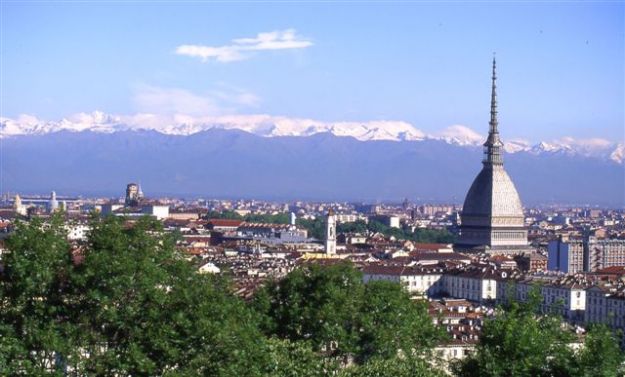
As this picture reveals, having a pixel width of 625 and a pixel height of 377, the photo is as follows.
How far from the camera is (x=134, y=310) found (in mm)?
29672

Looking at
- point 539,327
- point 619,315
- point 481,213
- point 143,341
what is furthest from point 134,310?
point 481,213

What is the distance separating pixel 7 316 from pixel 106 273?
81.5 inches

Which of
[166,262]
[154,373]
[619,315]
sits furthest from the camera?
[619,315]

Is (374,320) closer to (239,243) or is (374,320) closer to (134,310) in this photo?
(134,310)

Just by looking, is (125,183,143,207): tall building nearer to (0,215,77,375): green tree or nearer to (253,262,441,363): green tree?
(253,262,441,363): green tree

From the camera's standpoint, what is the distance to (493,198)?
116 meters

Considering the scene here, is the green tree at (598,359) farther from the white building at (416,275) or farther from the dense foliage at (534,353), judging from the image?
the white building at (416,275)

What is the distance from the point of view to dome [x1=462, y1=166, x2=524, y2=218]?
115125 millimetres

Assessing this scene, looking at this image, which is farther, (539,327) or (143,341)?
(539,327)

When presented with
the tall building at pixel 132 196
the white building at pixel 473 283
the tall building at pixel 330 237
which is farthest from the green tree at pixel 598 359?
the tall building at pixel 132 196

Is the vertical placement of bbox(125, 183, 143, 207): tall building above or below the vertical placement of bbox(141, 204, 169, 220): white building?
above

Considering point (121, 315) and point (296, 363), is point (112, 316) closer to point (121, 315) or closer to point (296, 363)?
point (121, 315)

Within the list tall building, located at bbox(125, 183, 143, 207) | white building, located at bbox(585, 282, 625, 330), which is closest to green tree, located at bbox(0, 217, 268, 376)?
white building, located at bbox(585, 282, 625, 330)

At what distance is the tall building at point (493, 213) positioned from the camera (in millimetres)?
114250
